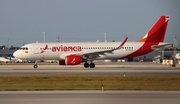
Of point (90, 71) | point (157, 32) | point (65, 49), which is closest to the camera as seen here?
point (90, 71)

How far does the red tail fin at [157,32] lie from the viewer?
58781mm

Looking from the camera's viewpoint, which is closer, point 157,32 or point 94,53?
point 94,53

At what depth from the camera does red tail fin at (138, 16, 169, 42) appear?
58781 millimetres

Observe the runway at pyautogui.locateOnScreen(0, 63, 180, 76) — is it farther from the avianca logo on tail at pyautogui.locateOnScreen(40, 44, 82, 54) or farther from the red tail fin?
the red tail fin

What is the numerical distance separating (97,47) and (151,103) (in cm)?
4024

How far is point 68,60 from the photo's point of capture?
5412 centimetres

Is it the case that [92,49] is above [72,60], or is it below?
above

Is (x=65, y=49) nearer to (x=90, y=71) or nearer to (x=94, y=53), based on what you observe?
(x=94, y=53)

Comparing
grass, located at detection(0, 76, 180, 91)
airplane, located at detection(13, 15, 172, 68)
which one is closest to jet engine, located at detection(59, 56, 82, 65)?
airplane, located at detection(13, 15, 172, 68)

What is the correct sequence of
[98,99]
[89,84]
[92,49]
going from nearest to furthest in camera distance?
[98,99], [89,84], [92,49]

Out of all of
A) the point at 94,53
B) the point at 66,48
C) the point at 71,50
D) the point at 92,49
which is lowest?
the point at 94,53

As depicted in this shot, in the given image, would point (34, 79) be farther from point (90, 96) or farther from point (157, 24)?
point (157, 24)

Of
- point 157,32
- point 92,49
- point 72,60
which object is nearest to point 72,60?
point 72,60

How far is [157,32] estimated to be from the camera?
59.2 m
